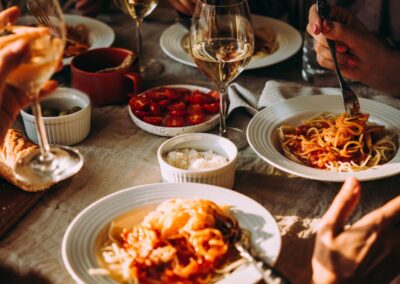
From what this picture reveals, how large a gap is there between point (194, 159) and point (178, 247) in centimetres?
37

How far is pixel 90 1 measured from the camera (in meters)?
2.53

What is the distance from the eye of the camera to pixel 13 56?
39.2 inches

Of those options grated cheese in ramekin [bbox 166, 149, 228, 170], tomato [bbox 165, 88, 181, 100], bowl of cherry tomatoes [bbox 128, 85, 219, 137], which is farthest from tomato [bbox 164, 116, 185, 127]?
grated cheese in ramekin [bbox 166, 149, 228, 170]

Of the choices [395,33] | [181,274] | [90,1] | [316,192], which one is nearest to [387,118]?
[316,192]

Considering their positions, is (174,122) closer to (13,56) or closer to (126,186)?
(126,186)

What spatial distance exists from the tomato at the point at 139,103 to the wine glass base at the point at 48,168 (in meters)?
0.57

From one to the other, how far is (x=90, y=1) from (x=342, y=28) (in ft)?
3.91

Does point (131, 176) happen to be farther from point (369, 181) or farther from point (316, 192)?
point (369, 181)

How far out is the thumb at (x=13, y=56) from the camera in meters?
1.00

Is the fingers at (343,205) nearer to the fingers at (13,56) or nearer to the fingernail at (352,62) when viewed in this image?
the fingers at (13,56)

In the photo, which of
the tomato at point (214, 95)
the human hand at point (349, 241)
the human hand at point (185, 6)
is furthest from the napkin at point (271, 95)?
the human hand at point (349, 241)

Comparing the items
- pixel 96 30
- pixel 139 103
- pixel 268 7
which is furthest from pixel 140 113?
pixel 268 7

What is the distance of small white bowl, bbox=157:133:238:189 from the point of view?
1.39m

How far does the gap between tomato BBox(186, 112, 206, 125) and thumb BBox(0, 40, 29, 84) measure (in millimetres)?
774
